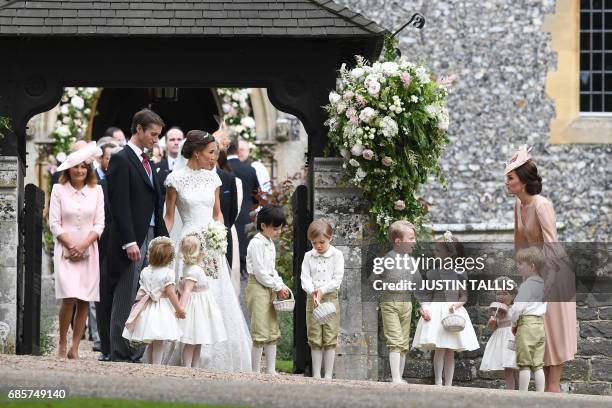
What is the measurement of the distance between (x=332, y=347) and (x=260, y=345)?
0.57 meters

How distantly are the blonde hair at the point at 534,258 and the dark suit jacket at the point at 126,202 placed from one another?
287 centimetres

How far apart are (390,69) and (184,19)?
5.54 ft

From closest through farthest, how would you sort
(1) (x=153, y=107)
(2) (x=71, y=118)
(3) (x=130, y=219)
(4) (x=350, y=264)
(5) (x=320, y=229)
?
(5) (x=320, y=229) → (3) (x=130, y=219) → (4) (x=350, y=264) → (2) (x=71, y=118) → (1) (x=153, y=107)

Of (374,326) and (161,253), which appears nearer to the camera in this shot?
(161,253)

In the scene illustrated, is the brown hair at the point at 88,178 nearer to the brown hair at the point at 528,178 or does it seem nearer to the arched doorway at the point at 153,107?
the brown hair at the point at 528,178

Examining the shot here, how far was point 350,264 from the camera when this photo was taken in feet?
41.0

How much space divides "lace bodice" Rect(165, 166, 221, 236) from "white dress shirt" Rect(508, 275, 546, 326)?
2480 mm

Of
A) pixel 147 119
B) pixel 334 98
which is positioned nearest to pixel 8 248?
pixel 147 119

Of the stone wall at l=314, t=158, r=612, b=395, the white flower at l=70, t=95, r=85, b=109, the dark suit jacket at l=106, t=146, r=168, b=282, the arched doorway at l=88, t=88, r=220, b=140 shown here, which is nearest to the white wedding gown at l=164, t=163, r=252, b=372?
the dark suit jacket at l=106, t=146, r=168, b=282

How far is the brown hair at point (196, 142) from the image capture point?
12008 mm

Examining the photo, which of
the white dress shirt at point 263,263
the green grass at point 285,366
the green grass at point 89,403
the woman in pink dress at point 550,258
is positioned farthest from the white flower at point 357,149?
the green grass at point 89,403

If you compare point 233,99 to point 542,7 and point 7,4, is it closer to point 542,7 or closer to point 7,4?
point 542,7

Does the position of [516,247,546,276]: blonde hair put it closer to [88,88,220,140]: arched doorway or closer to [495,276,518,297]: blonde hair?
[495,276,518,297]: blonde hair

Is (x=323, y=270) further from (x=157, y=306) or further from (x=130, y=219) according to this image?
(x=130, y=219)
